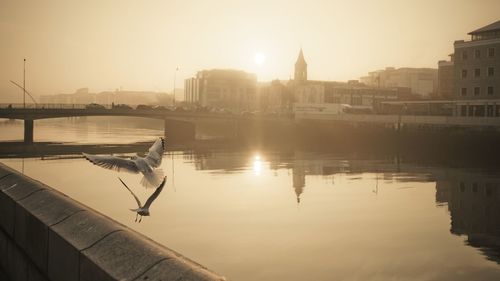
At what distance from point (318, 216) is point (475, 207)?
8.96m

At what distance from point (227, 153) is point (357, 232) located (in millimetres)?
39407

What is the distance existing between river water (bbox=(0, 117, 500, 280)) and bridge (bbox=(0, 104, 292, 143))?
2838cm

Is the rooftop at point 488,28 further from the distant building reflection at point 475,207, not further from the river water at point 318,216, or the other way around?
the distant building reflection at point 475,207

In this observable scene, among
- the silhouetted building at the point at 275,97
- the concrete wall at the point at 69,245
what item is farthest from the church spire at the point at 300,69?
the concrete wall at the point at 69,245

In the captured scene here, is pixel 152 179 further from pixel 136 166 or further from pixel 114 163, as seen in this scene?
pixel 114 163

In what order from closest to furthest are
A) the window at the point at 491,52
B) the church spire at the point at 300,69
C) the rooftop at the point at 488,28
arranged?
the rooftop at the point at 488,28 → the window at the point at 491,52 → the church spire at the point at 300,69

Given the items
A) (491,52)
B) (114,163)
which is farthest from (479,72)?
(114,163)

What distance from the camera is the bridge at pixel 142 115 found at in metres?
69.1

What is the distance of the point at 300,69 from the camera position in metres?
168

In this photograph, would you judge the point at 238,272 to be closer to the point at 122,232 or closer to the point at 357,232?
the point at 357,232

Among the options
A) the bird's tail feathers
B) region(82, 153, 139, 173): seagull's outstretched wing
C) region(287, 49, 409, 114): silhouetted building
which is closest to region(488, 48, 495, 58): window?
the bird's tail feathers

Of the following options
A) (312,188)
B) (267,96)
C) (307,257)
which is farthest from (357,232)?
(267,96)

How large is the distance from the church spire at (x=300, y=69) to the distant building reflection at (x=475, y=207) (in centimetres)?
13167

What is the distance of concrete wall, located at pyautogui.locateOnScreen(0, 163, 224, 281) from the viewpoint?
401 centimetres
